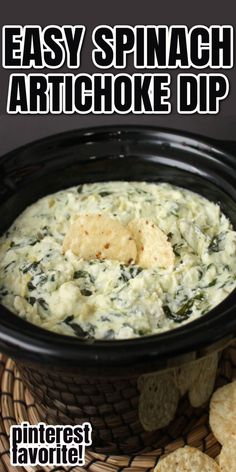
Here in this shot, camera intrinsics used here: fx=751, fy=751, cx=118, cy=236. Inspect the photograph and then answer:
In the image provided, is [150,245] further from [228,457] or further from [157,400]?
[228,457]

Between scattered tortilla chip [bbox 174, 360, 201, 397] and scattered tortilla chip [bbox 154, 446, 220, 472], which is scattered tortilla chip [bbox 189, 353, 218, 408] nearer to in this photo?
scattered tortilla chip [bbox 174, 360, 201, 397]

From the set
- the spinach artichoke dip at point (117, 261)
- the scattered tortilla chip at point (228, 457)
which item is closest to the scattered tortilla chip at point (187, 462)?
the scattered tortilla chip at point (228, 457)

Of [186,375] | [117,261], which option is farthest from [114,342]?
[117,261]

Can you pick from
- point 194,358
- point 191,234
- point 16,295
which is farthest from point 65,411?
point 191,234

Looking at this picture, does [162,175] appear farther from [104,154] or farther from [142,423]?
[142,423]

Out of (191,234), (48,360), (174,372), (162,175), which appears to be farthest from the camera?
(162,175)

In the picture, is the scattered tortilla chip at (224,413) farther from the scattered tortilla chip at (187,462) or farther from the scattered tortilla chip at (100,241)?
the scattered tortilla chip at (100,241)
